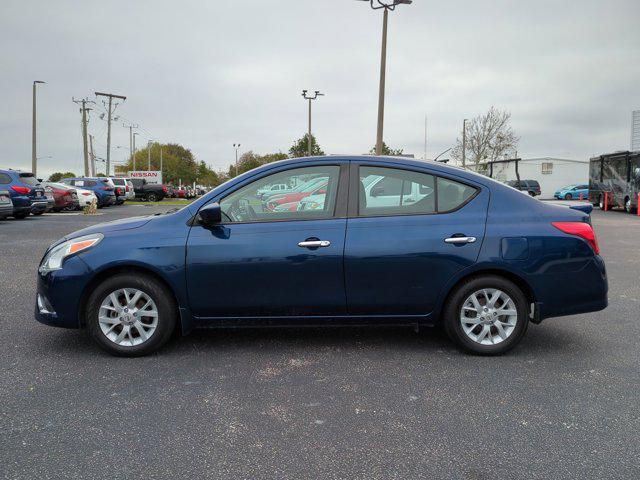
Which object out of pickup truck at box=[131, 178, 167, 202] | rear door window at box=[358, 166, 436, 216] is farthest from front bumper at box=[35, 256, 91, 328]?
pickup truck at box=[131, 178, 167, 202]

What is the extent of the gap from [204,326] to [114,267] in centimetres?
84

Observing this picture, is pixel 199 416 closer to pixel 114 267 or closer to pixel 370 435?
pixel 370 435

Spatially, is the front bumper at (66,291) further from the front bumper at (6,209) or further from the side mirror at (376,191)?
the front bumper at (6,209)

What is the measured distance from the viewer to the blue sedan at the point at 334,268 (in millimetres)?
3994

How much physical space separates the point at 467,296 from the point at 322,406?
1.54m

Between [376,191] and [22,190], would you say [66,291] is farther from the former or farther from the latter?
[22,190]

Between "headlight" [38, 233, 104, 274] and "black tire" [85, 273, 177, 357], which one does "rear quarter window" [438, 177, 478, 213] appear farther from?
"headlight" [38, 233, 104, 274]

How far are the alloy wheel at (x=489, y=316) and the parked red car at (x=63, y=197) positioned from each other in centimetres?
2284

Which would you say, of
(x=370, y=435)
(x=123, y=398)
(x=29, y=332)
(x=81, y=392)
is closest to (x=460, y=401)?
(x=370, y=435)

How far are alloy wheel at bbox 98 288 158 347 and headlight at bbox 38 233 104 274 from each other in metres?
0.44

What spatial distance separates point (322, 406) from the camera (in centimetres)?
324

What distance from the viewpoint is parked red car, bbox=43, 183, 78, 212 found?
75.5 feet

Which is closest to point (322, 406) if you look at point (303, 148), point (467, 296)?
point (467, 296)

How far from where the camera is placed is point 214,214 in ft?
13.0
